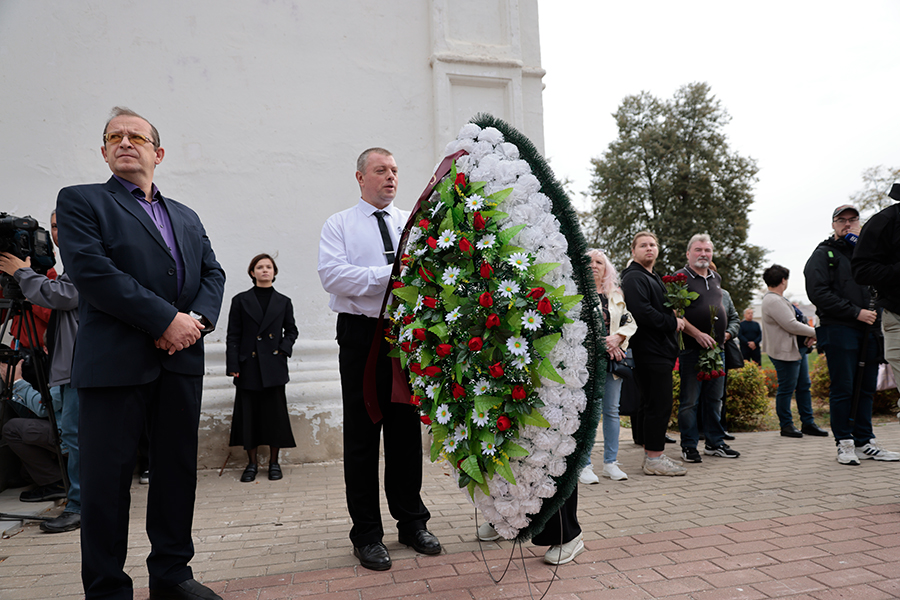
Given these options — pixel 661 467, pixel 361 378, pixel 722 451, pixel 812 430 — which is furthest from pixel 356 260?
pixel 812 430

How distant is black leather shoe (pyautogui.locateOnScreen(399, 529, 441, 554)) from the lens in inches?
130

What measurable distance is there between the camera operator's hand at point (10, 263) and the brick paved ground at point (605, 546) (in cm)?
184

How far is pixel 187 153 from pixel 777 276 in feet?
23.5

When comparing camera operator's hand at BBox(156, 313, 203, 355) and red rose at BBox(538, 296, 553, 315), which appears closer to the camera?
red rose at BBox(538, 296, 553, 315)

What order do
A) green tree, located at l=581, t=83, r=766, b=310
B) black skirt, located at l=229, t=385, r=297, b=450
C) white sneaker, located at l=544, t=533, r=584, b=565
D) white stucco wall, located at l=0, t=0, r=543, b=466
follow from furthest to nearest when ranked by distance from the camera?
green tree, located at l=581, t=83, r=766, b=310
white stucco wall, located at l=0, t=0, r=543, b=466
black skirt, located at l=229, t=385, r=297, b=450
white sneaker, located at l=544, t=533, r=584, b=565

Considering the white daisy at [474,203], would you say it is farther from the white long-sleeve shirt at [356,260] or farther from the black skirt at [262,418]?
the black skirt at [262,418]

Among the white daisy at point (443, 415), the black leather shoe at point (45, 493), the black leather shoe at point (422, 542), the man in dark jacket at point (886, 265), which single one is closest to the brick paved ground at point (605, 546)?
the black leather shoe at point (422, 542)

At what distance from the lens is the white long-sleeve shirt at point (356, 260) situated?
128 inches

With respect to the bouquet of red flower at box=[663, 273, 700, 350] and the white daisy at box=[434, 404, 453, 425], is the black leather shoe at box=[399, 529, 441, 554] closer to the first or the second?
the white daisy at box=[434, 404, 453, 425]

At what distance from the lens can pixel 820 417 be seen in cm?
876

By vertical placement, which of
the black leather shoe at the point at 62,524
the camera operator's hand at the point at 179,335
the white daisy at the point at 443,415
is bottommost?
the black leather shoe at the point at 62,524

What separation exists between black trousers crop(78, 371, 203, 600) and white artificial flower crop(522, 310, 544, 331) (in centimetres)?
169

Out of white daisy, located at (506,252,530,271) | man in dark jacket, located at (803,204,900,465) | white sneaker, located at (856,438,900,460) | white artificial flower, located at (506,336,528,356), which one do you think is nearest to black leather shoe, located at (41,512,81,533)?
white artificial flower, located at (506,336,528,356)

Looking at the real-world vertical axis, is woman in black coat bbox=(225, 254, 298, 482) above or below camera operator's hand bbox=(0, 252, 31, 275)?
below
